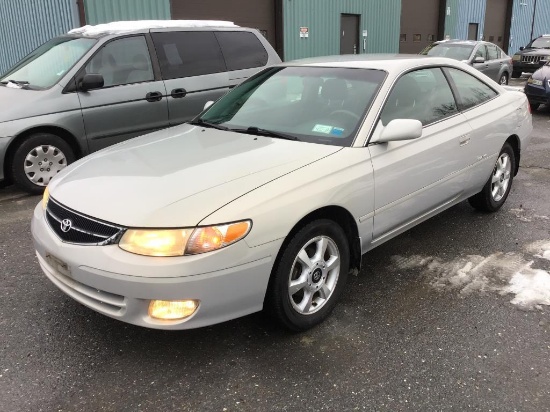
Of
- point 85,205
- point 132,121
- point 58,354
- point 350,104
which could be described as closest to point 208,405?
point 58,354

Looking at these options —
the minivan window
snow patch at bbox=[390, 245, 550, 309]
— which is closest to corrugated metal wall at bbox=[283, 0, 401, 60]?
the minivan window

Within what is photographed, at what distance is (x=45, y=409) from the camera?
2.40 meters

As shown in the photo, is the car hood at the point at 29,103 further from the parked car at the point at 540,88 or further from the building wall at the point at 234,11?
the parked car at the point at 540,88

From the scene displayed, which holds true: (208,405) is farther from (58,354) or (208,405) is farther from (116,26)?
(116,26)

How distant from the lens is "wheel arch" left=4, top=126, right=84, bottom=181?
5336mm

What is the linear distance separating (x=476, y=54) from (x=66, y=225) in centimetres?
1293

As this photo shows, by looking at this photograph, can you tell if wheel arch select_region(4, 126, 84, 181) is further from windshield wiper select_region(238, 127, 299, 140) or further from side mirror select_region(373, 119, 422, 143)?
side mirror select_region(373, 119, 422, 143)

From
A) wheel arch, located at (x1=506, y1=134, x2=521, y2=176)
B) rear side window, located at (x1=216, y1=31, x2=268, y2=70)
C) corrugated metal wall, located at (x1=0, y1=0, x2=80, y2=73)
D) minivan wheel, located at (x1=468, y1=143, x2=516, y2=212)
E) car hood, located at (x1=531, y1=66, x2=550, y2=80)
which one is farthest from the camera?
car hood, located at (x1=531, y1=66, x2=550, y2=80)

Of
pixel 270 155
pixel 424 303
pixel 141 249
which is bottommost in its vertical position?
pixel 424 303

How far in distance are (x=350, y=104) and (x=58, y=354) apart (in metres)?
2.35

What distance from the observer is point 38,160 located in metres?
5.50

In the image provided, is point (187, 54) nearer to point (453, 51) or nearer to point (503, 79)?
point (453, 51)

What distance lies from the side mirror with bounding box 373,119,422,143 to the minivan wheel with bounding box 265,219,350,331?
0.67 meters

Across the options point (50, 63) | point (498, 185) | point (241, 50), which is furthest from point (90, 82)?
point (498, 185)
